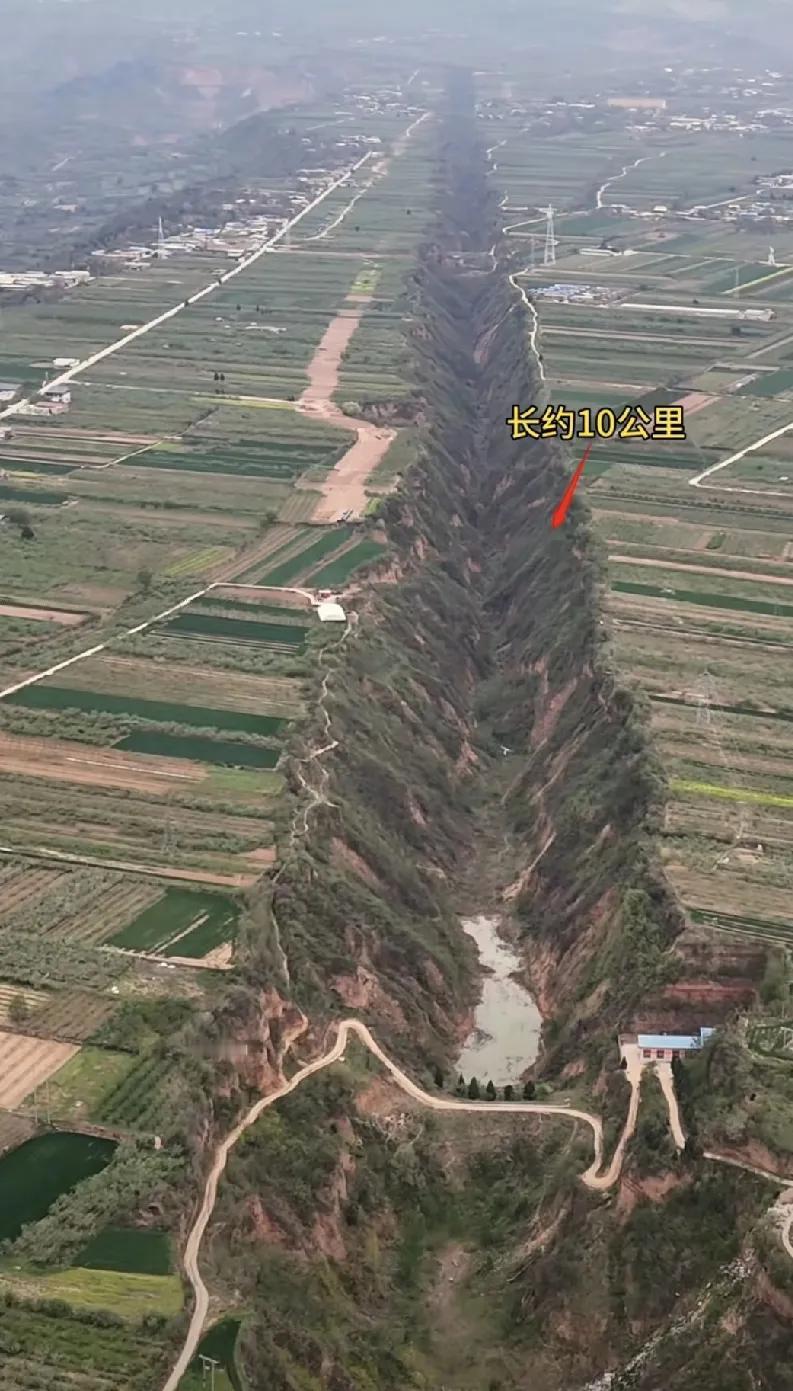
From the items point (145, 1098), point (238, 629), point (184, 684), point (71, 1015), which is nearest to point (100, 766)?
point (184, 684)

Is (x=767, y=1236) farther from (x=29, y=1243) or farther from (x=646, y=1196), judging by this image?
(x=29, y=1243)

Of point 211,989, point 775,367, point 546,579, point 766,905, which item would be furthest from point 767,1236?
point 775,367

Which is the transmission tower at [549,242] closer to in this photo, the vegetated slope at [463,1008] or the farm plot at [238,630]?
the vegetated slope at [463,1008]

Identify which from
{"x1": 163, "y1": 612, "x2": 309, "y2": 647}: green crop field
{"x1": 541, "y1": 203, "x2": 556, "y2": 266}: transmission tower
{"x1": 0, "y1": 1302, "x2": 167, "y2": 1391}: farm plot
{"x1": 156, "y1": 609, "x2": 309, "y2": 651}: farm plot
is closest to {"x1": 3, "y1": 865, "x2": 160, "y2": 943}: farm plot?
{"x1": 0, "y1": 1302, "x2": 167, "y2": 1391}: farm plot

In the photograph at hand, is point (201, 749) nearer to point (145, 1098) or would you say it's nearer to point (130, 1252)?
point (145, 1098)

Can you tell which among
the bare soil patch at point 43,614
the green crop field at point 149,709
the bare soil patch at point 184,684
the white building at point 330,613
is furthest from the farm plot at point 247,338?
the green crop field at point 149,709
